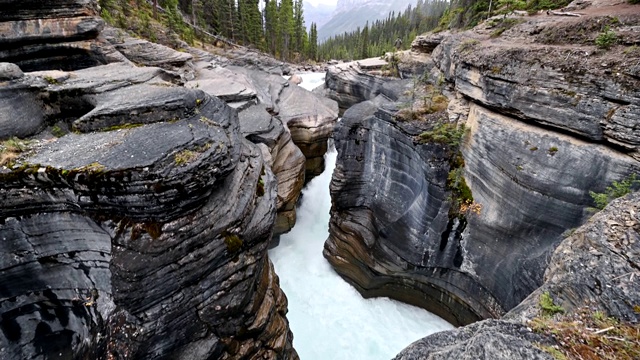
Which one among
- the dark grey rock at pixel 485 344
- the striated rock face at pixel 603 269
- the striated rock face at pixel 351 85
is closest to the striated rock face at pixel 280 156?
the striated rock face at pixel 351 85

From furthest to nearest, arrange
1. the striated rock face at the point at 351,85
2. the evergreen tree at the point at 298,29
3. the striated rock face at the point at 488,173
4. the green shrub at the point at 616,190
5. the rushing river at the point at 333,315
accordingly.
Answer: the evergreen tree at the point at 298,29
the striated rock face at the point at 351,85
the rushing river at the point at 333,315
the striated rock face at the point at 488,173
the green shrub at the point at 616,190

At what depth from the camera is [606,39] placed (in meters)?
7.51

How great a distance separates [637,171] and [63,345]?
13.5 metres

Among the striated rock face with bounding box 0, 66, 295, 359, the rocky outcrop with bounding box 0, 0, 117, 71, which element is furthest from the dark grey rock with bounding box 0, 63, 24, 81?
the rocky outcrop with bounding box 0, 0, 117, 71

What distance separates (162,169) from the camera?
5441 mm

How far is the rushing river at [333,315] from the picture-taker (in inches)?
437

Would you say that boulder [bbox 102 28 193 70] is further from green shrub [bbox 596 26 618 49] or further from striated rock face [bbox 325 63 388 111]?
green shrub [bbox 596 26 618 49]

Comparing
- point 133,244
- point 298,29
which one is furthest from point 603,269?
point 298,29

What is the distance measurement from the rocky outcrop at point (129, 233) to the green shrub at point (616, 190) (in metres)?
7.67

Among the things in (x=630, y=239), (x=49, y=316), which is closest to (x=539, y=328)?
(x=630, y=239)

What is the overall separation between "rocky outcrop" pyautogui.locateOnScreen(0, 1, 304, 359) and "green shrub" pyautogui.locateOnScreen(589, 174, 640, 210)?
767cm

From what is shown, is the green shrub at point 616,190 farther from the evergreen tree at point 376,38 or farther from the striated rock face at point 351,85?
the evergreen tree at point 376,38

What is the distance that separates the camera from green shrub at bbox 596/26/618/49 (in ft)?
24.4

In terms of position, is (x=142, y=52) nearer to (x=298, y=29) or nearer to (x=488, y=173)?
(x=488, y=173)
